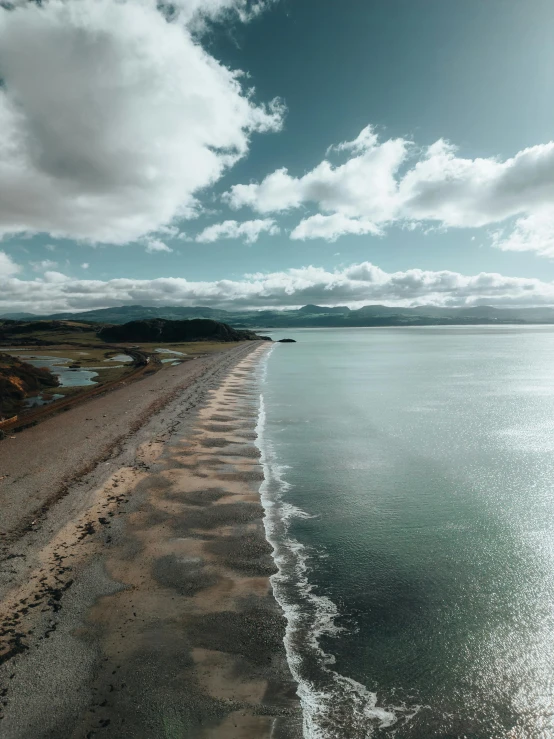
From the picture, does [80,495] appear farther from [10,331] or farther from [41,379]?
[10,331]

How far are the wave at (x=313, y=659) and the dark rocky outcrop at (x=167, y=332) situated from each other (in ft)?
483

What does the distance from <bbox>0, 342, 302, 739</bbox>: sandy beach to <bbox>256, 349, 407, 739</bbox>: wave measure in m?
0.26

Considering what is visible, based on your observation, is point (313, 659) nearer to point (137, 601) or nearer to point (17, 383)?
point (137, 601)

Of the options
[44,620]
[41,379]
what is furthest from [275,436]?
[41,379]

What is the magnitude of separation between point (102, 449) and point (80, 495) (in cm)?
570

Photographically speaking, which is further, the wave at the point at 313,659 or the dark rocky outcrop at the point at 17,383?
the dark rocky outcrop at the point at 17,383

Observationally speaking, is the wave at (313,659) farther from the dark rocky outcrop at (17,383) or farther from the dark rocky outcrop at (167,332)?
the dark rocky outcrop at (167,332)

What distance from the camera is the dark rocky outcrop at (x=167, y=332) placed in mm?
151750

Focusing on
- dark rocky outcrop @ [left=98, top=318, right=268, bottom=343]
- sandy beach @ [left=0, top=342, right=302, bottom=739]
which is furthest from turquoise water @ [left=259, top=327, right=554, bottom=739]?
dark rocky outcrop @ [left=98, top=318, right=268, bottom=343]

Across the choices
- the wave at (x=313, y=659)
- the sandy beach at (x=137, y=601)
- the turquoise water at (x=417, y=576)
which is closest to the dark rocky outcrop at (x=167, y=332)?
the turquoise water at (x=417, y=576)

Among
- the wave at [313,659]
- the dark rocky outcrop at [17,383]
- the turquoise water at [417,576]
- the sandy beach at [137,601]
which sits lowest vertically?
the turquoise water at [417,576]

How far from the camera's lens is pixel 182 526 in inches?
507

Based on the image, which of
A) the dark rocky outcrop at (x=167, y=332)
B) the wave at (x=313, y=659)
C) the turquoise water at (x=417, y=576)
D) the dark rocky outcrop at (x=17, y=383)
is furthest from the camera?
the dark rocky outcrop at (x=167, y=332)

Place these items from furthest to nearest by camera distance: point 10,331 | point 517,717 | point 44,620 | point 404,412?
point 10,331 < point 404,412 < point 44,620 < point 517,717
